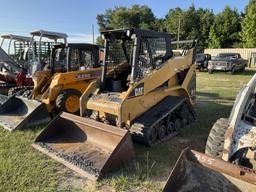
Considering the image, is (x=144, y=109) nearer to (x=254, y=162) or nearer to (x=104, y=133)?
(x=104, y=133)

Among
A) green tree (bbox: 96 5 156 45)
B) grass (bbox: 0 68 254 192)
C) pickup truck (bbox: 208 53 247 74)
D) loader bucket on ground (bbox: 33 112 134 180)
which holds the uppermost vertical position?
green tree (bbox: 96 5 156 45)

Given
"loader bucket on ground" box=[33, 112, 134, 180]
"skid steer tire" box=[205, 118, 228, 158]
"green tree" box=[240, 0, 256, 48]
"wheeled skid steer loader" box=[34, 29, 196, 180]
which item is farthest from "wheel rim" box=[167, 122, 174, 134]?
"green tree" box=[240, 0, 256, 48]

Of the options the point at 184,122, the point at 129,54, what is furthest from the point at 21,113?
the point at 184,122

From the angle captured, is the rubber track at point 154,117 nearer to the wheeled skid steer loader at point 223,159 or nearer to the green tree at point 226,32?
the wheeled skid steer loader at point 223,159

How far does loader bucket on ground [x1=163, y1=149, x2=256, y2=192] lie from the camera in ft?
8.20

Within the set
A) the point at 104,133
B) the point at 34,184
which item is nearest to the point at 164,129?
the point at 104,133

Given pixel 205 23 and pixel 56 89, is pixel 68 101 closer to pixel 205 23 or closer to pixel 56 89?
pixel 56 89

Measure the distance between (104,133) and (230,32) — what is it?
40184mm

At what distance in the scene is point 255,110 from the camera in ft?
13.9

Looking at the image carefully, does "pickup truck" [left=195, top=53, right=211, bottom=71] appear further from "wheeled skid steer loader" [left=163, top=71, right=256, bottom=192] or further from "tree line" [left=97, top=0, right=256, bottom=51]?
"wheeled skid steer loader" [left=163, top=71, right=256, bottom=192]

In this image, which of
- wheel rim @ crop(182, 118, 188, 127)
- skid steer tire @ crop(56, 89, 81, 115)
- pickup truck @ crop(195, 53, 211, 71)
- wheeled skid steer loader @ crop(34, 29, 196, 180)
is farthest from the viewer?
pickup truck @ crop(195, 53, 211, 71)

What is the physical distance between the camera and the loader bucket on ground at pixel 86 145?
4125 mm

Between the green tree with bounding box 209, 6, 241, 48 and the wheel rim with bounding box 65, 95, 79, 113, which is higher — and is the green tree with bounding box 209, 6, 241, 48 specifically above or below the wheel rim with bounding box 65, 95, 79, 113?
above

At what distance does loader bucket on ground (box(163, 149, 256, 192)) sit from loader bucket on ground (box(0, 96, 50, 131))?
422cm
